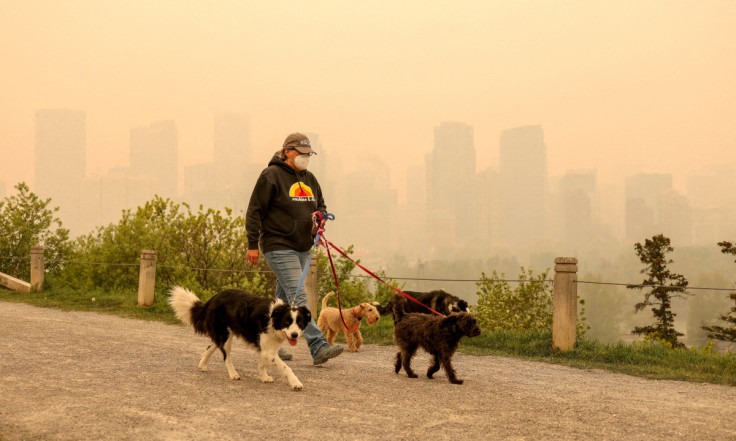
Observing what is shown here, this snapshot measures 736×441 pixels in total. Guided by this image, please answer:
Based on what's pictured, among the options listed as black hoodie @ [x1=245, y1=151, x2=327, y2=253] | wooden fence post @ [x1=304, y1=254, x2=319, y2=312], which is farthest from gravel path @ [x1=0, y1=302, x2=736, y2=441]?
wooden fence post @ [x1=304, y1=254, x2=319, y2=312]

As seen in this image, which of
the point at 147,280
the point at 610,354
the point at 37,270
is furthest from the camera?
the point at 37,270

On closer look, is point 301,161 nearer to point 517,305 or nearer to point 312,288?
point 312,288

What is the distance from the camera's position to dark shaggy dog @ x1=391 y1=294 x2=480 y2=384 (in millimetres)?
7023

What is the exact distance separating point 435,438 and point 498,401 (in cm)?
157

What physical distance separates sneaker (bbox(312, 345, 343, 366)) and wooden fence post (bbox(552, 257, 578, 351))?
3.84 m

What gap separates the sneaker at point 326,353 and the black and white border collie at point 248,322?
942 millimetres

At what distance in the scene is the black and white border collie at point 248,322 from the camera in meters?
6.34

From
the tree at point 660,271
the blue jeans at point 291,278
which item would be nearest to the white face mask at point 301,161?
the blue jeans at point 291,278

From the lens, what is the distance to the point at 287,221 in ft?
25.1

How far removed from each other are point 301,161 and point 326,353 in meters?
2.36

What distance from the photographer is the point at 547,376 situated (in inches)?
307

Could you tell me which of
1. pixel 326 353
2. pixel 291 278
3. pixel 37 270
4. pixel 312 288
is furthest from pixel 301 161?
pixel 37 270

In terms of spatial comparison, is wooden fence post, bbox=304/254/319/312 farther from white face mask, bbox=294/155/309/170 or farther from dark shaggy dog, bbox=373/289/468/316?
white face mask, bbox=294/155/309/170

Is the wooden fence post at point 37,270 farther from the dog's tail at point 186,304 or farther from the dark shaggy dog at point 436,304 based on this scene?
the dog's tail at point 186,304
